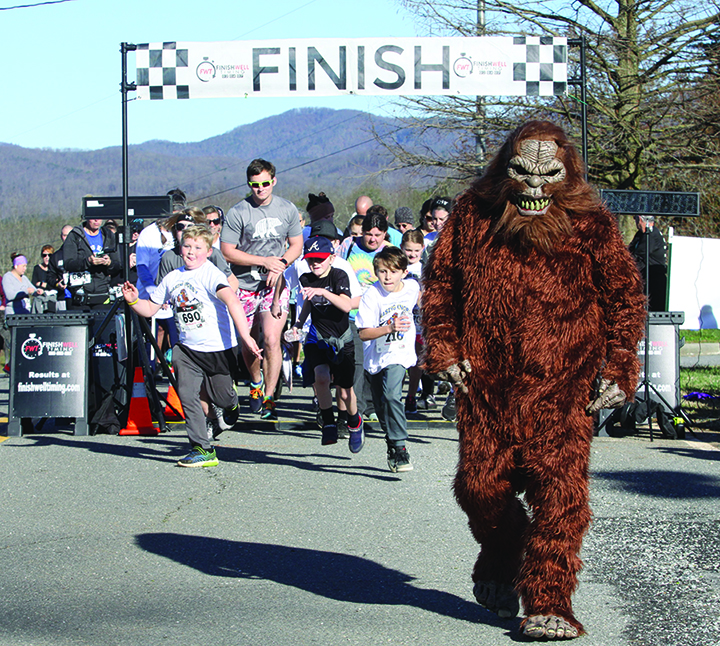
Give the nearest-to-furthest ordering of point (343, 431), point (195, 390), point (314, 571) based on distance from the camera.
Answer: point (314, 571), point (195, 390), point (343, 431)

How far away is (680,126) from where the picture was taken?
61.7 ft

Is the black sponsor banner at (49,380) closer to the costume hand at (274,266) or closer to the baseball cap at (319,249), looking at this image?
the costume hand at (274,266)

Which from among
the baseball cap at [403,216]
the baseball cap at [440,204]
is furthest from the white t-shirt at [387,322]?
the baseball cap at [403,216]

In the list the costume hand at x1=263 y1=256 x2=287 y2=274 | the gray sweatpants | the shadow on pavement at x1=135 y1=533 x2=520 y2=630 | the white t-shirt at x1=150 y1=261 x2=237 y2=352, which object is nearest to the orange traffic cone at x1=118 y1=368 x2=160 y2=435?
the costume hand at x1=263 y1=256 x2=287 y2=274

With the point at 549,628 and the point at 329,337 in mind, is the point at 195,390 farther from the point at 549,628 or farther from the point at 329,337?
the point at 549,628

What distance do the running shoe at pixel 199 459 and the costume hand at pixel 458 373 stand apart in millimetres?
3625

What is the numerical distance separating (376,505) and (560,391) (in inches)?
96.1

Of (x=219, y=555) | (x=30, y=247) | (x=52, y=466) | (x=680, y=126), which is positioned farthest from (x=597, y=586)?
(x=30, y=247)

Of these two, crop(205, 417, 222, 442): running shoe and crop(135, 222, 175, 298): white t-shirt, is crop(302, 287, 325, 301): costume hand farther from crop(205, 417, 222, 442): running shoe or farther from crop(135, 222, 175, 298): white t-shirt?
crop(135, 222, 175, 298): white t-shirt

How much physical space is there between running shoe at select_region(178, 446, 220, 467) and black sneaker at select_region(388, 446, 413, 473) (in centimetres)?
136

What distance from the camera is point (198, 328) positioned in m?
7.18

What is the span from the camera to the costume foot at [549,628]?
3668 millimetres

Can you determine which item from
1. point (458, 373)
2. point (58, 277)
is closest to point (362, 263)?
point (458, 373)

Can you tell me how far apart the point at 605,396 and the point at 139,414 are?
5.76 m
